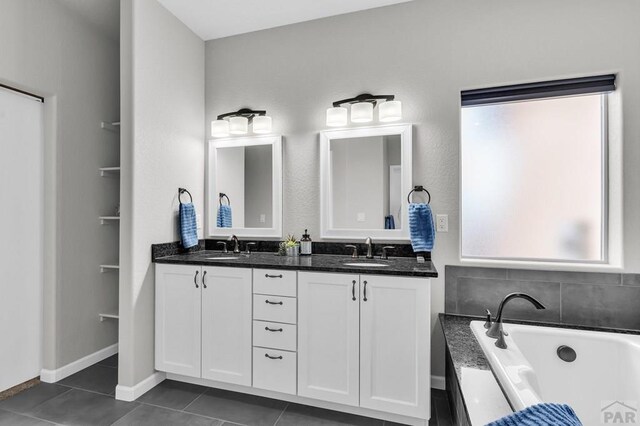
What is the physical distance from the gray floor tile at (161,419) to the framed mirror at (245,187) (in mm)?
1363

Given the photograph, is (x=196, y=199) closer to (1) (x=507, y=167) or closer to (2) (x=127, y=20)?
(2) (x=127, y=20)

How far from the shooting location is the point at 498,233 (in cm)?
244

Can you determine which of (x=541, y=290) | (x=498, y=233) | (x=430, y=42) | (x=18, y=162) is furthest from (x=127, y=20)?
(x=541, y=290)

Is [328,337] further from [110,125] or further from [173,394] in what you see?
[110,125]

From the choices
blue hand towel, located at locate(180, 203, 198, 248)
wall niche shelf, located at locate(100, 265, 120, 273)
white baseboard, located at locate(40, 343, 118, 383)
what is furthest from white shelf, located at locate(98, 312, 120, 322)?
blue hand towel, located at locate(180, 203, 198, 248)

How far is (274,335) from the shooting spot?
7.02 feet

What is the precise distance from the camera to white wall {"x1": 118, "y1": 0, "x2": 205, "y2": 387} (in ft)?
7.41

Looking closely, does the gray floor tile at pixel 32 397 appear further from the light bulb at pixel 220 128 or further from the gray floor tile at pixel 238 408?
the light bulb at pixel 220 128

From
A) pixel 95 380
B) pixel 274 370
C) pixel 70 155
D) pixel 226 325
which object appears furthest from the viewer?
pixel 70 155

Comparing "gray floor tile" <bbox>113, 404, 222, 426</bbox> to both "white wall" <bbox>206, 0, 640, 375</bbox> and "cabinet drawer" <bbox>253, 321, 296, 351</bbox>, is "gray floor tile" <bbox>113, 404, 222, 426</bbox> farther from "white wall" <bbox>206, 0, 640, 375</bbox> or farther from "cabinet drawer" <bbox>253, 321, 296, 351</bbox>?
"white wall" <bbox>206, 0, 640, 375</bbox>

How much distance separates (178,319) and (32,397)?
105 cm

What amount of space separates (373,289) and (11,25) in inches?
114

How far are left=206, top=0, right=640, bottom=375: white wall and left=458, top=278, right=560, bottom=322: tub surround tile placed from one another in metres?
0.17

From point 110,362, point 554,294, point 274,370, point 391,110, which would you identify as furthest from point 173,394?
point 554,294
